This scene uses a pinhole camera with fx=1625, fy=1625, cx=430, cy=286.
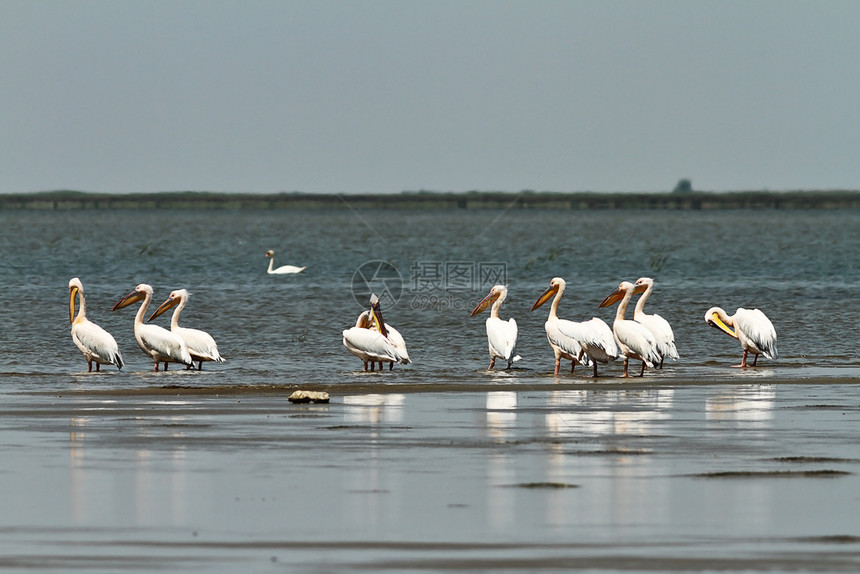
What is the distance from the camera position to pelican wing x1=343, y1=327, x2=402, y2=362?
18.5 meters

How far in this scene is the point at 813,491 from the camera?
342 inches

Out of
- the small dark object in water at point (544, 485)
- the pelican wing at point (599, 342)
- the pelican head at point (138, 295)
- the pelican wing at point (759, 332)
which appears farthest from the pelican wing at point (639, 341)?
the small dark object in water at point (544, 485)

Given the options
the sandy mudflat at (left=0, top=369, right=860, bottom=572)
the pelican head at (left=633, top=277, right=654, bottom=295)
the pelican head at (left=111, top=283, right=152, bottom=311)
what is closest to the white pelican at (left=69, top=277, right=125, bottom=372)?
the pelican head at (left=111, top=283, right=152, bottom=311)

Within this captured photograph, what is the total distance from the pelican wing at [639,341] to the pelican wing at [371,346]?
2622mm

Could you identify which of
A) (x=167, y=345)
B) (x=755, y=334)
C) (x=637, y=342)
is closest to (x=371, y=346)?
(x=167, y=345)

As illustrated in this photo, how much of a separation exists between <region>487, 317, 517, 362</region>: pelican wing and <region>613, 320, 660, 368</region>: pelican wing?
3.94 ft

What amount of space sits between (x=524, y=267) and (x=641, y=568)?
4455 centimetres

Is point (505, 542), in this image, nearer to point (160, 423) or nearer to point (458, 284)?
point (160, 423)

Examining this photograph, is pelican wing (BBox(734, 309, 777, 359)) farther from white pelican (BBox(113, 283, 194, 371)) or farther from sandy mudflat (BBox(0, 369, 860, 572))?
white pelican (BBox(113, 283, 194, 371))

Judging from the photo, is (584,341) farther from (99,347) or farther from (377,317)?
(99,347)

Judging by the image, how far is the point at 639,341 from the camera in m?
17.6

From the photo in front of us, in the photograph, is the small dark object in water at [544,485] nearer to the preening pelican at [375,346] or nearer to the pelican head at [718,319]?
the preening pelican at [375,346]

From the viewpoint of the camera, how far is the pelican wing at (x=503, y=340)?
715 inches

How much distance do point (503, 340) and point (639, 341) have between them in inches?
61.7
